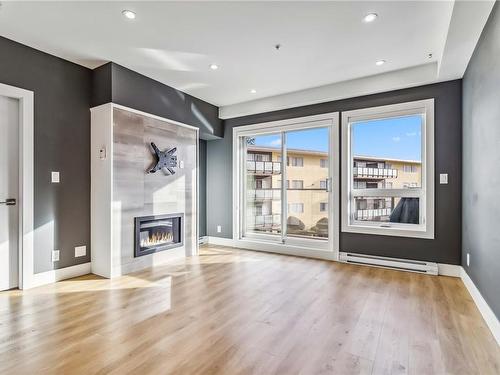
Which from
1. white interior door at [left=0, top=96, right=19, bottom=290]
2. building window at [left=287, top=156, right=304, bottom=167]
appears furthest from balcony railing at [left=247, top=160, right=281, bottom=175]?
Result: white interior door at [left=0, top=96, right=19, bottom=290]

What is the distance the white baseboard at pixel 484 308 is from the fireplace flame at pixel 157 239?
3850 mm

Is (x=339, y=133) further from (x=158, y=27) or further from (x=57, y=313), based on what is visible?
(x=57, y=313)

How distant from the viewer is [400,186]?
3939mm

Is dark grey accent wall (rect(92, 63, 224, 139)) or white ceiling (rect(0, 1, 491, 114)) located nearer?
white ceiling (rect(0, 1, 491, 114))

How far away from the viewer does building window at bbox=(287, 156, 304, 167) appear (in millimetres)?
4814

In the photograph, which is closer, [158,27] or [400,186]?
[158,27]

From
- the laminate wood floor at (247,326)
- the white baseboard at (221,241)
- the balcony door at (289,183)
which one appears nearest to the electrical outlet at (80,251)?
the laminate wood floor at (247,326)

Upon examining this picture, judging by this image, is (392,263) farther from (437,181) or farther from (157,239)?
(157,239)

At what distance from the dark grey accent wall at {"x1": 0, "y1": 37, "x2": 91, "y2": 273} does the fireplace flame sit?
73cm

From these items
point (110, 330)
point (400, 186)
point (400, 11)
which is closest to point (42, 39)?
point (110, 330)

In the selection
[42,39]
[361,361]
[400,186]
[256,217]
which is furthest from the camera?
[256,217]

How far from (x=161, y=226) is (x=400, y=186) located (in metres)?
3.58

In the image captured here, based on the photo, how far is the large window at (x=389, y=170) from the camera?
3.72 meters

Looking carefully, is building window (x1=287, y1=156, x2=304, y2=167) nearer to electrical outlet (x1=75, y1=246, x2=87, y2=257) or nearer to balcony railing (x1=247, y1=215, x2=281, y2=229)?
balcony railing (x1=247, y1=215, x2=281, y2=229)
